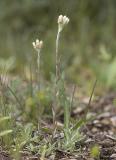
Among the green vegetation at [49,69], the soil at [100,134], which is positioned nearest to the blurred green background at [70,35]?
the green vegetation at [49,69]

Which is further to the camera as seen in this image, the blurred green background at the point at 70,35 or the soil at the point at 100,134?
the blurred green background at the point at 70,35

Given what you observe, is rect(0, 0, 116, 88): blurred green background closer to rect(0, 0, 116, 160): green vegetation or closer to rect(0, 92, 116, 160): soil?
rect(0, 0, 116, 160): green vegetation

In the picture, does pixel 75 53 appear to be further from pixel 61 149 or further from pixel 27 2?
pixel 61 149

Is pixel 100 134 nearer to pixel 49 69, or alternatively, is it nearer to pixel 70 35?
pixel 49 69

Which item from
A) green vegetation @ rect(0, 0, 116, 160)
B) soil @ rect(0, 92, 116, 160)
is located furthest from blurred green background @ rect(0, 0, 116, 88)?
soil @ rect(0, 92, 116, 160)

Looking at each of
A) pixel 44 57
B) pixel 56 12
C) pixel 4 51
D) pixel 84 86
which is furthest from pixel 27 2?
pixel 84 86

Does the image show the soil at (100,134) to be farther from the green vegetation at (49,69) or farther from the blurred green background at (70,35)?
the blurred green background at (70,35)
